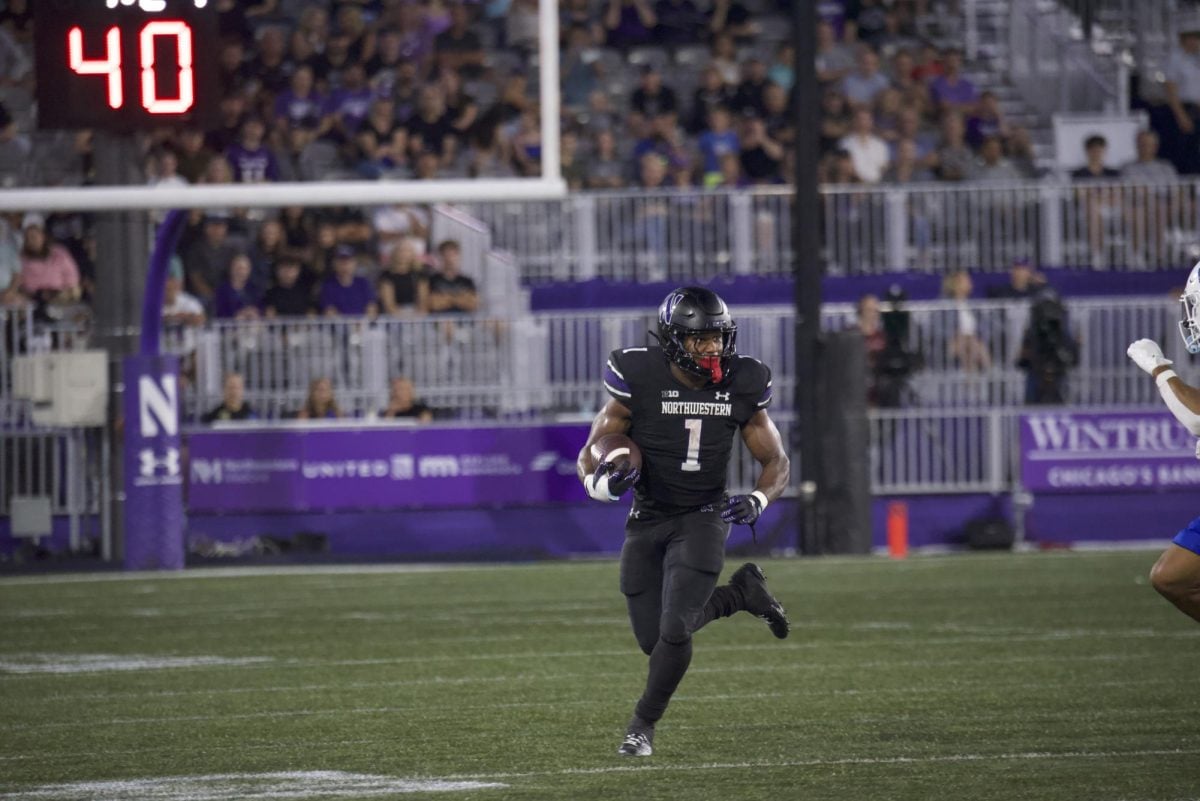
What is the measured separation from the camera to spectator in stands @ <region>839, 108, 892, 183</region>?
2212 cm

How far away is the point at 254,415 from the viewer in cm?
1889

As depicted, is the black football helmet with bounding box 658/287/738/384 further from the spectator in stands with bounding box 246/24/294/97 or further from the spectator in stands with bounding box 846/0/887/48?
the spectator in stands with bounding box 846/0/887/48

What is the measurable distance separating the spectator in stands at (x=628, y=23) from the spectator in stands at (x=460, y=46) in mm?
4543

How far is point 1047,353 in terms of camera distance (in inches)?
765

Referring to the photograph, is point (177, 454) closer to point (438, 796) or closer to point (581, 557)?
point (581, 557)

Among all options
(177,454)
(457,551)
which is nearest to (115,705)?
(177,454)

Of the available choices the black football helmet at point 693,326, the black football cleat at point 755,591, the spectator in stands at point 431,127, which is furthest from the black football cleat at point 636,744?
the spectator in stands at point 431,127

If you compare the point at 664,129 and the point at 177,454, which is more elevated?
the point at 664,129

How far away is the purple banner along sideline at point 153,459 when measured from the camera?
17.0 metres

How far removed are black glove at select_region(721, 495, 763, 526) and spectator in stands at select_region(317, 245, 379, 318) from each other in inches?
482

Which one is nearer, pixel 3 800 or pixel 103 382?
pixel 3 800

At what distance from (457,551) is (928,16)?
9.28 m

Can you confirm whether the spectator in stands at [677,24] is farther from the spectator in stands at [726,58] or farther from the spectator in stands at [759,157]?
the spectator in stands at [759,157]

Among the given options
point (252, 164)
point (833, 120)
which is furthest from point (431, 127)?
point (833, 120)
